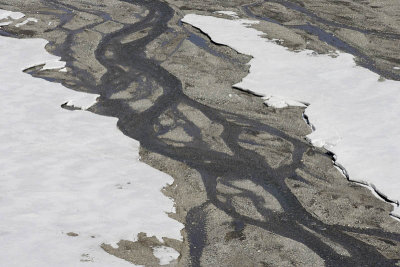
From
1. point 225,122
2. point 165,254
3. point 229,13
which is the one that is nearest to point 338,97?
point 225,122

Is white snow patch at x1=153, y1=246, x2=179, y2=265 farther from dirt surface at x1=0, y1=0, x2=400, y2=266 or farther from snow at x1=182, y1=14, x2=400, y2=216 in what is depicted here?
snow at x1=182, y1=14, x2=400, y2=216

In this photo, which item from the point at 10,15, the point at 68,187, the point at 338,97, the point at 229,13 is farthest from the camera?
the point at 229,13

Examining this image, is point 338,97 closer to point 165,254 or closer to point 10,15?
point 165,254

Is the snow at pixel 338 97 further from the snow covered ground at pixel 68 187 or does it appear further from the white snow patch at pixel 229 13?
the snow covered ground at pixel 68 187

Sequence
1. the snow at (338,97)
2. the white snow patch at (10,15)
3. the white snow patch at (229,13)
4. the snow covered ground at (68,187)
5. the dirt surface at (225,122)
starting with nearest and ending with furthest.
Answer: the snow covered ground at (68,187), the dirt surface at (225,122), the snow at (338,97), the white snow patch at (10,15), the white snow patch at (229,13)

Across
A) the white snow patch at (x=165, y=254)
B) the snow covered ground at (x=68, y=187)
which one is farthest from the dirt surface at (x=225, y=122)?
the snow covered ground at (x=68, y=187)

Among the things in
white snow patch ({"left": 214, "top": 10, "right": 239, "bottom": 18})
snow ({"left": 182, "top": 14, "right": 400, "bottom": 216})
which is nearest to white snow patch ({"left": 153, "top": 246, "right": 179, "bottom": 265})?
snow ({"left": 182, "top": 14, "right": 400, "bottom": 216})
